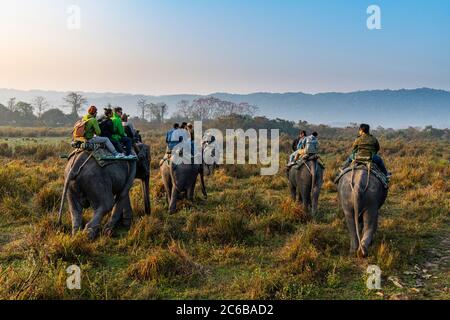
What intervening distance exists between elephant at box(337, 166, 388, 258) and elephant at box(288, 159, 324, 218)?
8.48 feet

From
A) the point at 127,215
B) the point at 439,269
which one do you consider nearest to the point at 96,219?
the point at 127,215

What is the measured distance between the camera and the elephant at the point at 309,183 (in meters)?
10.2

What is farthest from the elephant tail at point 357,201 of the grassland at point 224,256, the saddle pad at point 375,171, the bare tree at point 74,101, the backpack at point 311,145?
the bare tree at point 74,101

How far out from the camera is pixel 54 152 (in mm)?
26297

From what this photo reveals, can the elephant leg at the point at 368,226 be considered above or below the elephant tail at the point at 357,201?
below

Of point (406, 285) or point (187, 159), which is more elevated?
point (187, 159)

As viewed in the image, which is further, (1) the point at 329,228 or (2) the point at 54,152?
(2) the point at 54,152

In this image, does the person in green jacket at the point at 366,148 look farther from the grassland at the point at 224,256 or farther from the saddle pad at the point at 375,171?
the grassland at the point at 224,256

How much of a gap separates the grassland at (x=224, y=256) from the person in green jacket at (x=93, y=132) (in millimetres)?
1666

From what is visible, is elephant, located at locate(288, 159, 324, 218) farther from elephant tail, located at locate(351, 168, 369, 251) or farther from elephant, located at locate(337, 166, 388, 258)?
elephant tail, located at locate(351, 168, 369, 251)

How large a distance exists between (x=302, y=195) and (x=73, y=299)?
21.5 feet
